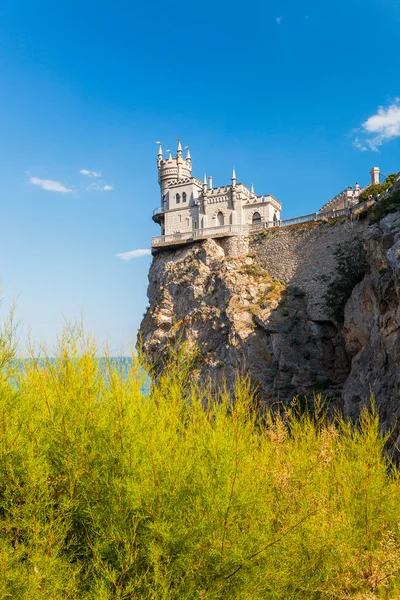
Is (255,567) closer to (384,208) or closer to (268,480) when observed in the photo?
(268,480)

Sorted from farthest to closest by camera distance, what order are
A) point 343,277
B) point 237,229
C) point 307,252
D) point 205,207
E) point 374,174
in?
point 205,207, point 237,229, point 374,174, point 307,252, point 343,277

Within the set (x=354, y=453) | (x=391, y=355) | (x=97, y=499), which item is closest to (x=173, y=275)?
(x=391, y=355)

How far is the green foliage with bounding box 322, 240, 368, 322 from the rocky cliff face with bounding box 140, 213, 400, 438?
384mm

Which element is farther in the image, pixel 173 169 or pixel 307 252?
pixel 173 169

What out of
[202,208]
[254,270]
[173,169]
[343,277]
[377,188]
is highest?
[173,169]

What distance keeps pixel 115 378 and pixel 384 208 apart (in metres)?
15.1

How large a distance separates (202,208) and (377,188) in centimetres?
1121

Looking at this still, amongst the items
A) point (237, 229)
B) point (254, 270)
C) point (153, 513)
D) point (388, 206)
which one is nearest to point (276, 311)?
point (254, 270)

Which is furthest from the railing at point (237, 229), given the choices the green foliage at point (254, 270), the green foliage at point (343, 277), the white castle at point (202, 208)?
the green foliage at point (254, 270)

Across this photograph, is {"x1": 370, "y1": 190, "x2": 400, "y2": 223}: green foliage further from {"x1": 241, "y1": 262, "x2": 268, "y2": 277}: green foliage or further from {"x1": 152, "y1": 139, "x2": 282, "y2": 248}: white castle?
{"x1": 152, "y1": 139, "x2": 282, "y2": 248}: white castle

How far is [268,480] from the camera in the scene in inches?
259

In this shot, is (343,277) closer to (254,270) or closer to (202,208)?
(254,270)

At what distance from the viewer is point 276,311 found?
82.5 ft

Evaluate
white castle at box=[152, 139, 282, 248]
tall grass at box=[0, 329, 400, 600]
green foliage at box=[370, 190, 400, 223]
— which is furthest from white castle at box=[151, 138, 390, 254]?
tall grass at box=[0, 329, 400, 600]
